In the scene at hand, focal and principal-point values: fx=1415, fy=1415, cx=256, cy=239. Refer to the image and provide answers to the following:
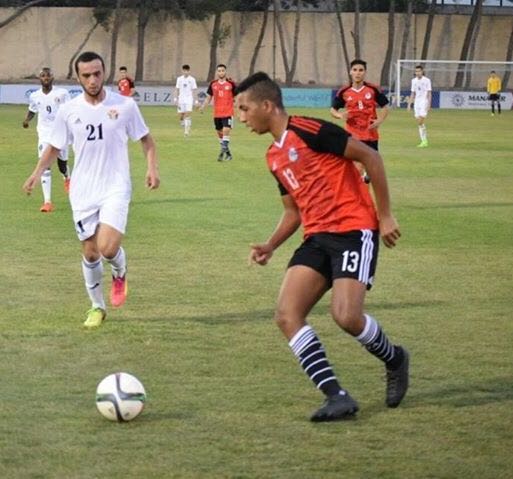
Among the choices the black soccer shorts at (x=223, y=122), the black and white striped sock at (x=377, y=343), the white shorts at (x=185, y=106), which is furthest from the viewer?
the white shorts at (x=185, y=106)

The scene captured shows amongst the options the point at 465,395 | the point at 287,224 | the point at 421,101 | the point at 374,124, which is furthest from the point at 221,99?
the point at 287,224

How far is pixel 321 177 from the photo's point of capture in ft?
26.0

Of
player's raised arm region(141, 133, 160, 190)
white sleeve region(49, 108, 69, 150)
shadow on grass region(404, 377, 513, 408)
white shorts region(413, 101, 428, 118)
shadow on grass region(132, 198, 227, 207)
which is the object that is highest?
white sleeve region(49, 108, 69, 150)

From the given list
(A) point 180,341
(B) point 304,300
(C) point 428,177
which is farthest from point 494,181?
(B) point 304,300

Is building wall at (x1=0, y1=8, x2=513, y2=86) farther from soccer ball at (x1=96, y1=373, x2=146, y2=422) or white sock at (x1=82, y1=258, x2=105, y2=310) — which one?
soccer ball at (x1=96, y1=373, x2=146, y2=422)

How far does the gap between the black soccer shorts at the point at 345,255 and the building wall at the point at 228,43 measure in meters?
79.0

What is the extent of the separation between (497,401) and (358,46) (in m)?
78.1

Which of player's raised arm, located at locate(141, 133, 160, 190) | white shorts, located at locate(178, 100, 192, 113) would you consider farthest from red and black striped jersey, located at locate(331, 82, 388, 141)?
white shorts, located at locate(178, 100, 192, 113)

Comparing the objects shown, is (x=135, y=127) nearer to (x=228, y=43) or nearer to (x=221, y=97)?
(x=221, y=97)

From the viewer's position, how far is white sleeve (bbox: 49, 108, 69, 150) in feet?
36.9

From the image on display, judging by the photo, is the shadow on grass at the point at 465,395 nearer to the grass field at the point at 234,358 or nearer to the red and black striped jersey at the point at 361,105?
the grass field at the point at 234,358

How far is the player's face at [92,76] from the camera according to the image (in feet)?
35.0

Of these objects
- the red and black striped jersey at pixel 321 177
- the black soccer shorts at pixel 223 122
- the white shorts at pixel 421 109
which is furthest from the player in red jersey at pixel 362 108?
the white shorts at pixel 421 109

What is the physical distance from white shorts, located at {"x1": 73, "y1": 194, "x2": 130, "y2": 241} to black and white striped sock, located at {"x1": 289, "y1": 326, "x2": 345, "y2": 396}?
131 inches
